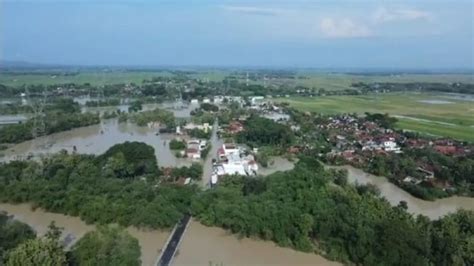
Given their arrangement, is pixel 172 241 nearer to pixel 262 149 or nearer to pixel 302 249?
pixel 302 249

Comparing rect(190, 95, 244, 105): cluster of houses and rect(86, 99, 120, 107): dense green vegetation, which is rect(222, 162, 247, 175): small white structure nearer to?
rect(190, 95, 244, 105): cluster of houses

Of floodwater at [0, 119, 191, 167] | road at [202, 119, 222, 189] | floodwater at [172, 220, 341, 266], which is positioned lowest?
floodwater at [0, 119, 191, 167]

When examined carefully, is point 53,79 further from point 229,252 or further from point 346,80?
point 229,252

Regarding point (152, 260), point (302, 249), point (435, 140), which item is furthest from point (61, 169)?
point (435, 140)

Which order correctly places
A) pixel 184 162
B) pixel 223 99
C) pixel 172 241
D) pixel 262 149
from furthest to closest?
pixel 223 99
pixel 262 149
pixel 184 162
pixel 172 241

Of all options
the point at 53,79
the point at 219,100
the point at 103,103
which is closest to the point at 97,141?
the point at 103,103

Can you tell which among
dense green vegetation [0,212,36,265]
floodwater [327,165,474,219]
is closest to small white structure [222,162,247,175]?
floodwater [327,165,474,219]

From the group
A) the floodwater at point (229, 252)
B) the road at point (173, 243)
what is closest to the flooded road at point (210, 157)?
the road at point (173, 243)
